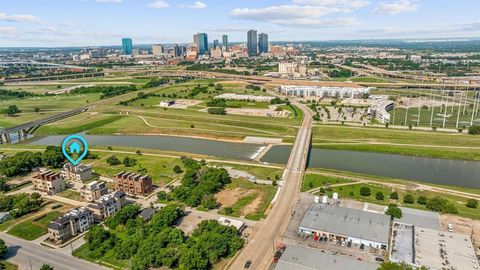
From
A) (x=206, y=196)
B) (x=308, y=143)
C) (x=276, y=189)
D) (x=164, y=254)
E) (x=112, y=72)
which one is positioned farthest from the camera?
(x=112, y=72)

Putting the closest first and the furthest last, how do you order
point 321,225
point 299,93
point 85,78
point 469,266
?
point 469,266 < point 321,225 < point 299,93 < point 85,78

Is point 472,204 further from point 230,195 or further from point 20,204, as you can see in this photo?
point 20,204

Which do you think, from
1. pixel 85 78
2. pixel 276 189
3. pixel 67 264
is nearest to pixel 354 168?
pixel 276 189

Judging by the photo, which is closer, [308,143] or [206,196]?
[206,196]

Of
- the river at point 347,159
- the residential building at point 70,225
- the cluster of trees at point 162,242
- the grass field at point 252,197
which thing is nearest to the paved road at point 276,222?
the grass field at point 252,197

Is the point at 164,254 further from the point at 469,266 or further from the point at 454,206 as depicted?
the point at 454,206

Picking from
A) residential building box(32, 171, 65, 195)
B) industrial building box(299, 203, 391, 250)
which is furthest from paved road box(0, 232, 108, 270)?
industrial building box(299, 203, 391, 250)
